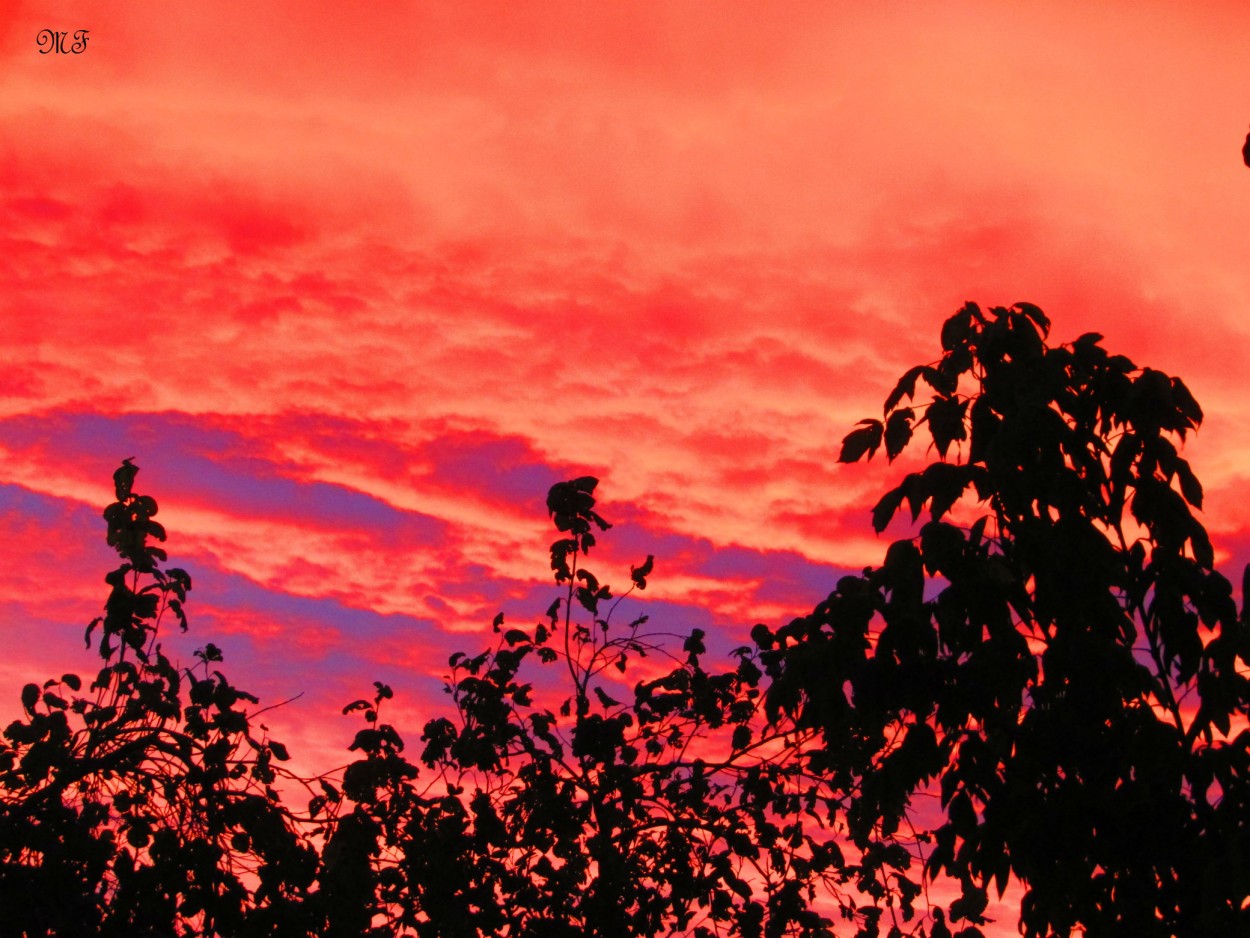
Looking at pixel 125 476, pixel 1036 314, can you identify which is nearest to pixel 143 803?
pixel 125 476

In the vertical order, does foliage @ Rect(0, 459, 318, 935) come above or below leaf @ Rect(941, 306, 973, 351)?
below

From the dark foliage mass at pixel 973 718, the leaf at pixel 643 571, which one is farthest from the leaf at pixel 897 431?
the leaf at pixel 643 571

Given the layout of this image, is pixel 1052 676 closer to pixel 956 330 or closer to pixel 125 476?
pixel 956 330

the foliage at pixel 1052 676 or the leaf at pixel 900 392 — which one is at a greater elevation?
the leaf at pixel 900 392

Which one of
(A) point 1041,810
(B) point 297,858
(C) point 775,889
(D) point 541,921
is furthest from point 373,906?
(A) point 1041,810

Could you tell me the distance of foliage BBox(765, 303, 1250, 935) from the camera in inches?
190

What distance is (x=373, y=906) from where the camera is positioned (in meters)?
7.84

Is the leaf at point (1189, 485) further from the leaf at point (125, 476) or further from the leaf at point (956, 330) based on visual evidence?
the leaf at point (125, 476)

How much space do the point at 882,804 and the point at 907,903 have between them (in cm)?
522

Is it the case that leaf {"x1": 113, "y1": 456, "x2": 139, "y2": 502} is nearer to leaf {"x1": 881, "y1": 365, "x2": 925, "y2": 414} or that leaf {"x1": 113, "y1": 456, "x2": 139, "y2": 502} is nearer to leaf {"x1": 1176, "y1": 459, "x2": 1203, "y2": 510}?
leaf {"x1": 881, "y1": 365, "x2": 925, "y2": 414}

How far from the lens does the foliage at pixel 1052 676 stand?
15.8 ft

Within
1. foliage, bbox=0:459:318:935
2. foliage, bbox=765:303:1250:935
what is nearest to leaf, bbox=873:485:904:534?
foliage, bbox=765:303:1250:935

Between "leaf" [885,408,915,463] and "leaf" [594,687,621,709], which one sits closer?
"leaf" [885,408,915,463]

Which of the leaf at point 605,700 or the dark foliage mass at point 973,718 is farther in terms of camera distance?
the leaf at point 605,700
